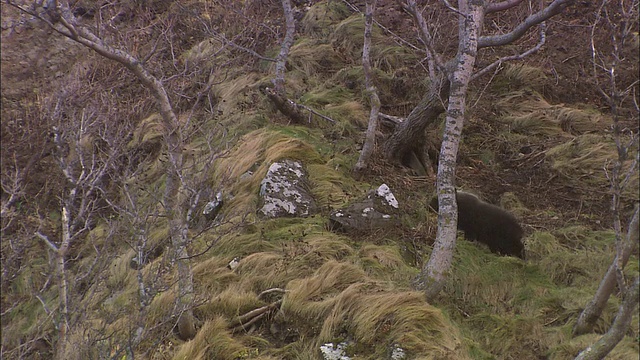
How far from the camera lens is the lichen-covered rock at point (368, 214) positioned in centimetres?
504

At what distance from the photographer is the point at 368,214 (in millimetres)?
5090

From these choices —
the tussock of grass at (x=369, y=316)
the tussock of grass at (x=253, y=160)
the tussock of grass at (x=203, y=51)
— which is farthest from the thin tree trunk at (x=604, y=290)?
the tussock of grass at (x=203, y=51)

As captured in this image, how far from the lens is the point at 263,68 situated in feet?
30.9

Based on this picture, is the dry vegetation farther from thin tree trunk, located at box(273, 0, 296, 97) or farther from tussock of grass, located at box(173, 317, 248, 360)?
thin tree trunk, located at box(273, 0, 296, 97)

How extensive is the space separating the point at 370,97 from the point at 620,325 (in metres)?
4.00

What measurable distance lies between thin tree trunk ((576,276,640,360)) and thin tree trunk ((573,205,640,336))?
217mm

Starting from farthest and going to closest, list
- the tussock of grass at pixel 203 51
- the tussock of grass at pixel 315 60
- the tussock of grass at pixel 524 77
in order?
the tussock of grass at pixel 203 51 → the tussock of grass at pixel 315 60 → the tussock of grass at pixel 524 77

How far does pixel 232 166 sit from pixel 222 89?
311 cm

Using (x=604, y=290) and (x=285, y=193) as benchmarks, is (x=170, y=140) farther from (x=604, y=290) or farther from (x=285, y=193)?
(x=604, y=290)

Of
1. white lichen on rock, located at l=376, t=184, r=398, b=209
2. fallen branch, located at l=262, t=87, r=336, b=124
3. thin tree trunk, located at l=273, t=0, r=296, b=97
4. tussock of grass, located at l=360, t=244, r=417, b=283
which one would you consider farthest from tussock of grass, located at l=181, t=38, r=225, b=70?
tussock of grass, located at l=360, t=244, r=417, b=283

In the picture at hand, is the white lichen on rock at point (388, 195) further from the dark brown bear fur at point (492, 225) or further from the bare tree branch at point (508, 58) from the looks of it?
the bare tree branch at point (508, 58)

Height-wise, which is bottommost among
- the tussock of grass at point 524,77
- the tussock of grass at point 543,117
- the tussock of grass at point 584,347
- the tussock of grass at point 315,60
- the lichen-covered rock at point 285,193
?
the lichen-covered rock at point 285,193

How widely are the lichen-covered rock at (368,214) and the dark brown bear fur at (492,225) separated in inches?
28.7

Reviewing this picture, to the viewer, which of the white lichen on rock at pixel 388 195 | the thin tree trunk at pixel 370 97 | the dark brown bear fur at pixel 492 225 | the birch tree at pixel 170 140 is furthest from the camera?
the thin tree trunk at pixel 370 97
